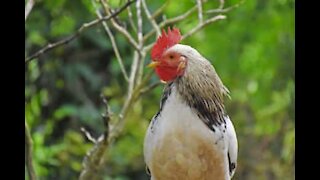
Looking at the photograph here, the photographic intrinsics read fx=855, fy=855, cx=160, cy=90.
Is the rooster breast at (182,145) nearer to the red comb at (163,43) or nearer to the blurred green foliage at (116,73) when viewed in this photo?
the red comb at (163,43)

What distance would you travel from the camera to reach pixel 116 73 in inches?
302

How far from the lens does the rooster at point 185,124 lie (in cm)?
307

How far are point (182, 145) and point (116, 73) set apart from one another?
15.2 ft

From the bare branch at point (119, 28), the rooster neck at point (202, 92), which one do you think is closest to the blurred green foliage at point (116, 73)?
the bare branch at point (119, 28)

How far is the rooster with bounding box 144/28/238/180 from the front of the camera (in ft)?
10.1

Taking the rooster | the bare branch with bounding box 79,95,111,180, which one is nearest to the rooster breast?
the rooster

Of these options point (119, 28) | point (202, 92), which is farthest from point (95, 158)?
point (202, 92)

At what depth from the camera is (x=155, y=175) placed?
316 cm

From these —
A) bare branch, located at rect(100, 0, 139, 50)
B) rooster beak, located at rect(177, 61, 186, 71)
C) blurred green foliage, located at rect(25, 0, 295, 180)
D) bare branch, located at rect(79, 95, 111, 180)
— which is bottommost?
blurred green foliage, located at rect(25, 0, 295, 180)

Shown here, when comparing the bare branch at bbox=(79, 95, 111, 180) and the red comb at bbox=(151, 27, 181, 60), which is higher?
the red comb at bbox=(151, 27, 181, 60)

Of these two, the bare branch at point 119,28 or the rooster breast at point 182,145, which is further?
the bare branch at point 119,28

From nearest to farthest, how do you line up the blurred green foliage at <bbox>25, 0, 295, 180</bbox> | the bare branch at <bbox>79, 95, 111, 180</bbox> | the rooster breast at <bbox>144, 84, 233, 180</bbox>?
the rooster breast at <bbox>144, 84, 233, 180</bbox>
the bare branch at <bbox>79, 95, 111, 180</bbox>
the blurred green foliage at <bbox>25, 0, 295, 180</bbox>

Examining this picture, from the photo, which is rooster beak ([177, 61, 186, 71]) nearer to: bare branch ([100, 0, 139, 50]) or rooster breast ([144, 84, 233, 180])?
rooster breast ([144, 84, 233, 180])

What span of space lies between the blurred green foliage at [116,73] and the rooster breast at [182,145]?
11.6 ft
